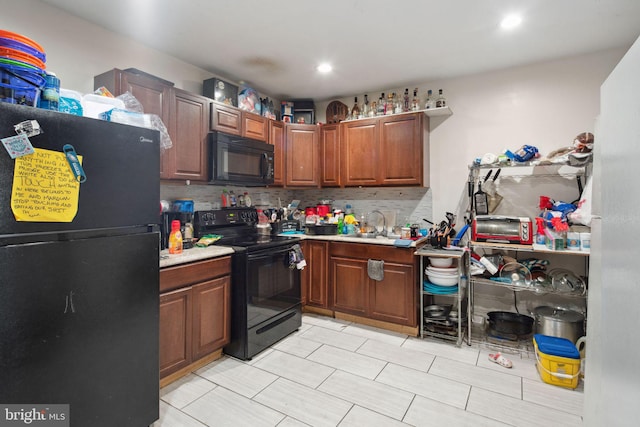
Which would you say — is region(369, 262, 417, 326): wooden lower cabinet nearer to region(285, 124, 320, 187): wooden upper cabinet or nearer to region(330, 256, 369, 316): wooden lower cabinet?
region(330, 256, 369, 316): wooden lower cabinet

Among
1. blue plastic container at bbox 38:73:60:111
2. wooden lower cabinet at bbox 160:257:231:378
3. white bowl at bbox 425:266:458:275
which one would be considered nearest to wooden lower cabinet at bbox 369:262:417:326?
white bowl at bbox 425:266:458:275

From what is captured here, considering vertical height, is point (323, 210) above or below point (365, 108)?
below

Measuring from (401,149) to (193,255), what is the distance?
2.28 metres

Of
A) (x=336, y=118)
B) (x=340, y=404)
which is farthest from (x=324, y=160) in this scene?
(x=340, y=404)

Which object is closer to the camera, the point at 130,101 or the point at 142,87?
the point at 130,101

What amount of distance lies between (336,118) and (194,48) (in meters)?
1.74

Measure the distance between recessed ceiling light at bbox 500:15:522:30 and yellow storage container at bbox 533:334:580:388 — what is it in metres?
2.31

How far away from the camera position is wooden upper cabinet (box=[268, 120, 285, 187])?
3.47 metres

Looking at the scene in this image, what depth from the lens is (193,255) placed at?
7.18ft

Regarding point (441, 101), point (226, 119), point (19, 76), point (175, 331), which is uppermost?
point (441, 101)

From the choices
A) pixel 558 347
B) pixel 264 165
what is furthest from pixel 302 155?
pixel 558 347

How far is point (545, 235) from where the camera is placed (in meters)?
2.61

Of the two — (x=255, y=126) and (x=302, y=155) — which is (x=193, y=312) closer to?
(x=255, y=126)

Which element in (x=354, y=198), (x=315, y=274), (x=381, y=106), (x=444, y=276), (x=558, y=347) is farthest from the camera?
(x=354, y=198)
